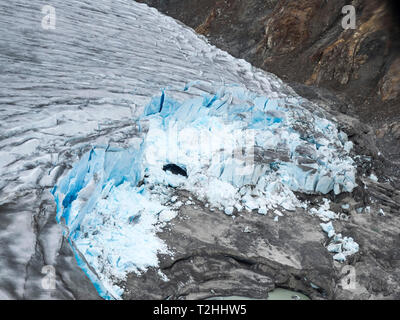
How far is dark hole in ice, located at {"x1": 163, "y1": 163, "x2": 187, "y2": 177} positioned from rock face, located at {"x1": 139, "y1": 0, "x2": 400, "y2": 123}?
16.2ft

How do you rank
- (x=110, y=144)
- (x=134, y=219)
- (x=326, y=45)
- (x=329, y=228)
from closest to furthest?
1. (x=134, y=219)
2. (x=110, y=144)
3. (x=329, y=228)
4. (x=326, y=45)

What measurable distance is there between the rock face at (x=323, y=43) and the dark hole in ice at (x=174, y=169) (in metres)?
4.95

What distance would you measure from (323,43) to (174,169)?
7396 mm

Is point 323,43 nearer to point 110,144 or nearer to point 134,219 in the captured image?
point 110,144

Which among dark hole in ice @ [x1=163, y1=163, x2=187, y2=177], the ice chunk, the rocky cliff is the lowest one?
the ice chunk

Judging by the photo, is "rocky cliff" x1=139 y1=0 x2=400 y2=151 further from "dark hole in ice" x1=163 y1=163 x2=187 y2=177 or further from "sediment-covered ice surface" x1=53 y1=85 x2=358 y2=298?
"dark hole in ice" x1=163 y1=163 x2=187 y2=177

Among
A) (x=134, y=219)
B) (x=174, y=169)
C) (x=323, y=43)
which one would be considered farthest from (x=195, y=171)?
(x=323, y=43)

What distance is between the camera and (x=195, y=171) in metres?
5.71

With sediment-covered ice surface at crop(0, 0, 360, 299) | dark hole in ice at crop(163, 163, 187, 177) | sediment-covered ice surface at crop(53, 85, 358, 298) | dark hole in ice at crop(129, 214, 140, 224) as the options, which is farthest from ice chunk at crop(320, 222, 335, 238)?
dark hole in ice at crop(129, 214, 140, 224)

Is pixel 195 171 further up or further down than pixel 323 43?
further down

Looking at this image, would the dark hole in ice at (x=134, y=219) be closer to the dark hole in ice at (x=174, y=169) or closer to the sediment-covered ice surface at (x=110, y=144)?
the sediment-covered ice surface at (x=110, y=144)

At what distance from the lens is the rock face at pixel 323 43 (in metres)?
9.73

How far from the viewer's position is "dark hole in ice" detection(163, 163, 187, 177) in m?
5.75
